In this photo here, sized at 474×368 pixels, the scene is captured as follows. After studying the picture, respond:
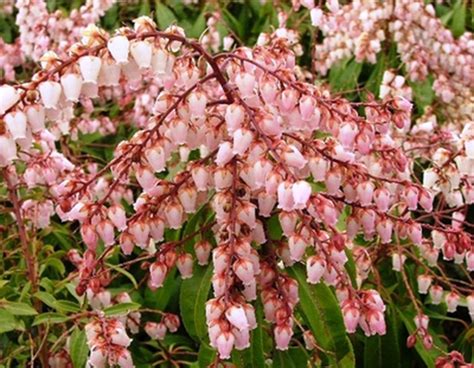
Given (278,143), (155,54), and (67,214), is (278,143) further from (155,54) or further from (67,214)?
(67,214)

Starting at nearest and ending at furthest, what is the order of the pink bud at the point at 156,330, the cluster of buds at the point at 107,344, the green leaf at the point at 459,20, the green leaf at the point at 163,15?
1. the cluster of buds at the point at 107,344
2. the pink bud at the point at 156,330
3. the green leaf at the point at 459,20
4. the green leaf at the point at 163,15

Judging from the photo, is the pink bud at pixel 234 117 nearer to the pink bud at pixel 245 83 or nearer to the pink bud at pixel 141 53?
the pink bud at pixel 245 83

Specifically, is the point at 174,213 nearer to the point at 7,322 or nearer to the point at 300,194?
the point at 300,194

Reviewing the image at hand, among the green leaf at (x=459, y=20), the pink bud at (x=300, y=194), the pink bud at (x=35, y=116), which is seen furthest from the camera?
the green leaf at (x=459, y=20)

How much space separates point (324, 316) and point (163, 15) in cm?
366

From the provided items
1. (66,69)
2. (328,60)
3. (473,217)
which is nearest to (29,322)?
(66,69)

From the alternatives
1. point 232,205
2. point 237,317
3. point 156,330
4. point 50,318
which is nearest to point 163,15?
point 156,330

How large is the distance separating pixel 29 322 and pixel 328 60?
2.89 meters

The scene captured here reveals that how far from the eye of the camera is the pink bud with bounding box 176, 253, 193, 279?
226 cm

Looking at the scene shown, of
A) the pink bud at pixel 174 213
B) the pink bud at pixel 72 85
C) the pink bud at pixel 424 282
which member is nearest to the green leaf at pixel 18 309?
the pink bud at pixel 174 213

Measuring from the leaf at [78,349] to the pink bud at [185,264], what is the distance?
0.43 m

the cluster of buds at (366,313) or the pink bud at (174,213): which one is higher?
the pink bud at (174,213)

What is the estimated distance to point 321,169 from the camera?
6.68 ft

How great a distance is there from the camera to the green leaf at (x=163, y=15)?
5516 mm
